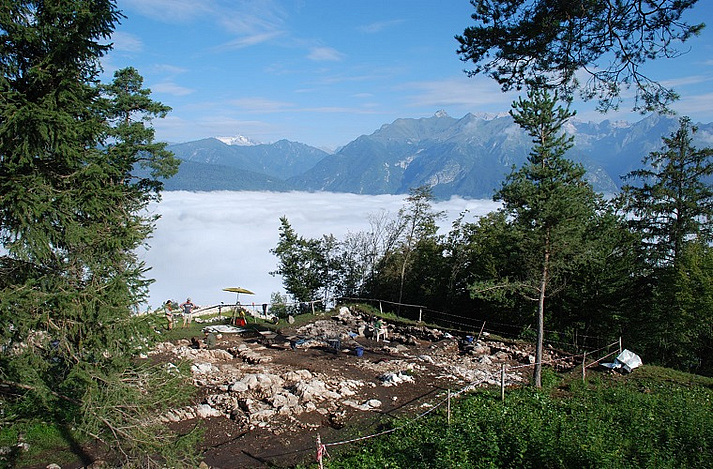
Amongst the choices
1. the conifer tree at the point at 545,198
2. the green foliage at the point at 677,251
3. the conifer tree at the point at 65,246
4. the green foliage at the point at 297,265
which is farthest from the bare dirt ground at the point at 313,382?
the green foliage at the point at 297,265

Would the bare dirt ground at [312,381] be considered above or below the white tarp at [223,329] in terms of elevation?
above

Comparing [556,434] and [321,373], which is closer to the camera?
[556,434]

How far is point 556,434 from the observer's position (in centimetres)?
1024

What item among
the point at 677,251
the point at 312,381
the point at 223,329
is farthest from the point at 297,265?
the point at 677,251

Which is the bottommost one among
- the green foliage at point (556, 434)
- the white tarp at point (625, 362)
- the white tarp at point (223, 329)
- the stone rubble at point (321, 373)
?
the white tarp at point (223, 329)

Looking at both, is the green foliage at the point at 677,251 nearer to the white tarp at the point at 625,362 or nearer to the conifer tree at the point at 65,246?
the white tarp at the point at 625,362

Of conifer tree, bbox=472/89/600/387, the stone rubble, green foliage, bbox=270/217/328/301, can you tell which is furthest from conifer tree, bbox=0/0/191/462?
green foliage, bbox=270/217/328/301

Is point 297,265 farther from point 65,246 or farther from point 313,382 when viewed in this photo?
point 65,246

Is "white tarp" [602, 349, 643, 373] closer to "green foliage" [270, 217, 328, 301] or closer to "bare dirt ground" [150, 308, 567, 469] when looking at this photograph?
"bare dirt ground" [150, 308, 567, 469]

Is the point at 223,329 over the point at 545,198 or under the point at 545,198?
under

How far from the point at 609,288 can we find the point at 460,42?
760 inches

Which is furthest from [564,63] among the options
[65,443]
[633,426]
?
[65,443]

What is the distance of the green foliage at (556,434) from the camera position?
8.95m

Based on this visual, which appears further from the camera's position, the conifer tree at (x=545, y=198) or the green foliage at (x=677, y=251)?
the green foliage at (x=677, y=251)
